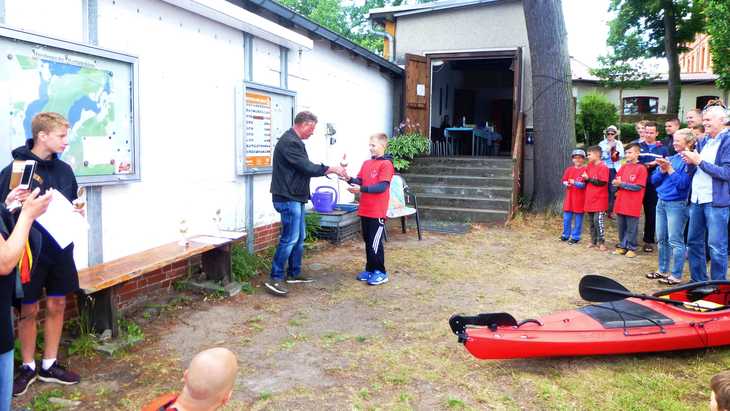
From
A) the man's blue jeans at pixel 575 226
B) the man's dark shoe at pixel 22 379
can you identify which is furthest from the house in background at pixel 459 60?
the man's dark shoe at pixel 22 379

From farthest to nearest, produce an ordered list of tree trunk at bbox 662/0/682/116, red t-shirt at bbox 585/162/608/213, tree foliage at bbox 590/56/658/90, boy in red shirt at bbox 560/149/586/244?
tree foliage at bbox 590/56/658/90 < tree trunk at bbox 662/0/682/116 < boy in red shirt at bbox 560/149/586/244 < red t-shirt at bbox 585/162/608/213

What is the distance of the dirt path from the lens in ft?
11.7

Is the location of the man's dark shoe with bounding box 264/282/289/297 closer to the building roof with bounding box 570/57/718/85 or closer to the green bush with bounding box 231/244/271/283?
the green bush with bounding box 231/244/271/283

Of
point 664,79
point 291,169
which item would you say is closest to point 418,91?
point 291,169

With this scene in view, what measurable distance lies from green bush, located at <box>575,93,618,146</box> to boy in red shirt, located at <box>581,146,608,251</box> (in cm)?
1425

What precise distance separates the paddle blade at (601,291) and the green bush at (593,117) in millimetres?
18917

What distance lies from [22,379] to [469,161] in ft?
34.1

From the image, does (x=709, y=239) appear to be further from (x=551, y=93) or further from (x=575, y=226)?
(x=551, y=93)

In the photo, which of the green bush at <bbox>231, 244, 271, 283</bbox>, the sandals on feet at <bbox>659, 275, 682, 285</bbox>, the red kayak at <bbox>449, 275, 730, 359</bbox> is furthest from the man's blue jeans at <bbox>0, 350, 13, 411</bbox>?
the sandals on feet at <bbox>659, 275, 682, 285</bbox>

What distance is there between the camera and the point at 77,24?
14.3ft

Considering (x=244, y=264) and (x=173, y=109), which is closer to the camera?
(x=173, y=109)

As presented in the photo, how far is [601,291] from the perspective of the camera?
170 inches

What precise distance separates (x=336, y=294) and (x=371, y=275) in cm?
61

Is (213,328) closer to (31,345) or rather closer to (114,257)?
(114,257)
